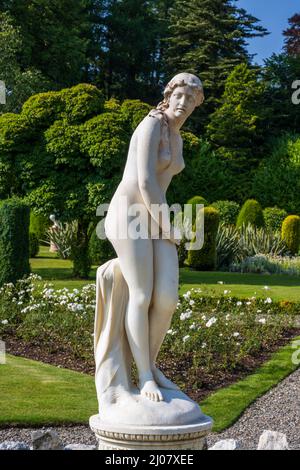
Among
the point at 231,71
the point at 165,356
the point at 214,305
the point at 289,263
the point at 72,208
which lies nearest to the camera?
the point at 165,356

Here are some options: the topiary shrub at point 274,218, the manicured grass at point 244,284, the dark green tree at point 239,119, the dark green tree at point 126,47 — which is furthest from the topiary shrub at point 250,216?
the dark green tree at point 126,47

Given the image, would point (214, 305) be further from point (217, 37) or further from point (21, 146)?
point (217, 37)

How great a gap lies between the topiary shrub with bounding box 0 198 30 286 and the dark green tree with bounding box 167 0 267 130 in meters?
19.2

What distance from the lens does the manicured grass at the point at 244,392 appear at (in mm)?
6281

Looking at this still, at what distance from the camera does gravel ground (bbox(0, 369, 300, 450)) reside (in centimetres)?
564

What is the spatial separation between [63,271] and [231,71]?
16070 millimetres

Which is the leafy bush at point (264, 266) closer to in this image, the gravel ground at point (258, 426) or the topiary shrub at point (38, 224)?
the topiary shrub at point (38, 224)

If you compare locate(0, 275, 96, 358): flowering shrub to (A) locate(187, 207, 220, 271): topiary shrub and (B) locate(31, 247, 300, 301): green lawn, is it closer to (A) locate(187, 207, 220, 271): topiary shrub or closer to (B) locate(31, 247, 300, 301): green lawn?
(B) locate(31, 247, 300, 301): green lawn

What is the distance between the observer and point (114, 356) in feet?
14.4

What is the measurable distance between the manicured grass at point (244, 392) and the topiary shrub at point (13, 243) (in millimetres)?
5053

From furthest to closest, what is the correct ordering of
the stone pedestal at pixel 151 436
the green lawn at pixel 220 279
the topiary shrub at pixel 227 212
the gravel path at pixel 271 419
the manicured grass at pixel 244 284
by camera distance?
the topiary shrub at pixel 227 212 < the green lawn at pixel 220 279 < the manicured grass at pixel 244 284 < the gravel path at pixel 271 419 < the stone pedestal at pixel 151 436
